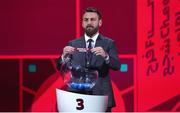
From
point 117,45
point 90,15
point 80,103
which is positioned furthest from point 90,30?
point 117,45

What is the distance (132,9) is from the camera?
3.87 metres

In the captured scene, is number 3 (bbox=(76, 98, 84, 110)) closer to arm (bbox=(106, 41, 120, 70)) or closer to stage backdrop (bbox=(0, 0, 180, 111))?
arm (bbox=(106, 41, 120, 70))

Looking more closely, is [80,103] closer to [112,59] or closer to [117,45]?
[112,59]

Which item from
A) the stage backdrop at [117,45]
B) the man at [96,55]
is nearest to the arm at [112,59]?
the man at [96,55]

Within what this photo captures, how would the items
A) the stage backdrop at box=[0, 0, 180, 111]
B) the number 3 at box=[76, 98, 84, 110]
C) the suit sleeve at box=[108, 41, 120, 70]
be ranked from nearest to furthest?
1. the number 3 at box=[76, 98, 84, 110]
2. the suit sleeve at box=[108, 41, 120, 70]
3. the stage backdrop at box=[0, 0, 180, 111]

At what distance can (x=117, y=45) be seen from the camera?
3.89 m

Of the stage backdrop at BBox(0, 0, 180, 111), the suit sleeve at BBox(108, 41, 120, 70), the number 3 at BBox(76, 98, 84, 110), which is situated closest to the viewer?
the number 3 at BBox(76, 98, 84, 110)

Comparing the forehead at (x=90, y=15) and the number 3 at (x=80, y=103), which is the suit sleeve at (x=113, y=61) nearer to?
the forehead at (x=90, y=15)

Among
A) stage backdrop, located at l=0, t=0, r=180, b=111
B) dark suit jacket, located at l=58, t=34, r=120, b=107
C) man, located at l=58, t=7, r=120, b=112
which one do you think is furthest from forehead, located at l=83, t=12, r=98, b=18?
stage backdrop, located at l=0, t=0, r=180, b=111

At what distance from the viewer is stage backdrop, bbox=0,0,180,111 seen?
3852 mm

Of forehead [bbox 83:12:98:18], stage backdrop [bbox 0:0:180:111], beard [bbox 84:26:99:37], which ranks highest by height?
forehead [bbox 83:12:98:18]

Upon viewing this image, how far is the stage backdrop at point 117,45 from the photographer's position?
3.85 m

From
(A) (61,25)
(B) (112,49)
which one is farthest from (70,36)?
(B) (112,49)

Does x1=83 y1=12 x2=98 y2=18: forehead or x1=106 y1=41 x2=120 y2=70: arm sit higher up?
x1=83 y1=12 x2=98 y2=18: forehead
